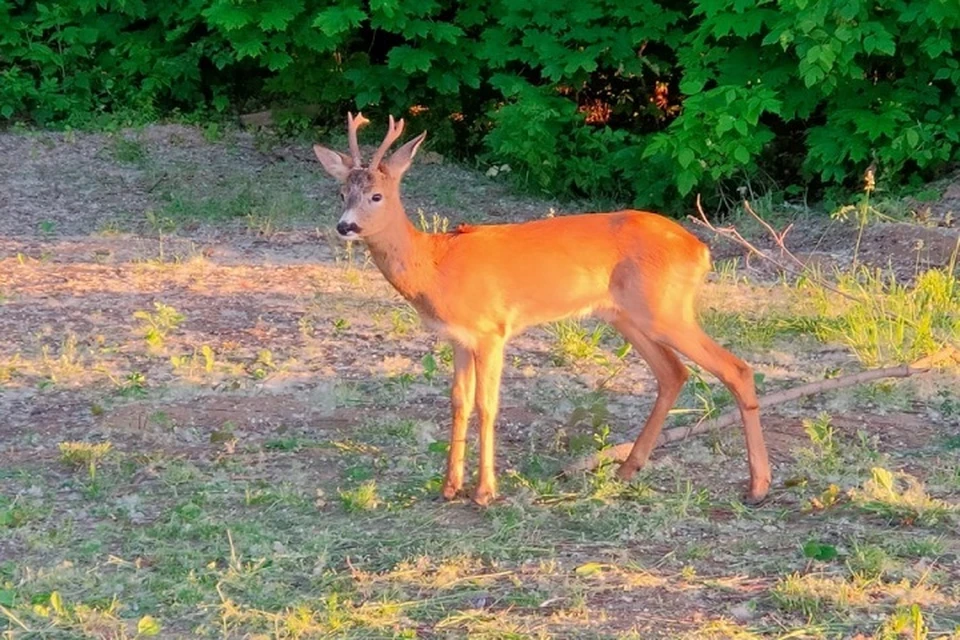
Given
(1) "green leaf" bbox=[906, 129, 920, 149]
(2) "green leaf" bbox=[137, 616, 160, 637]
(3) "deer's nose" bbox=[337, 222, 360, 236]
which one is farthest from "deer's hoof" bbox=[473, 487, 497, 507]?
(1) "green leaf" bbox=[906, 129, 920, 149]

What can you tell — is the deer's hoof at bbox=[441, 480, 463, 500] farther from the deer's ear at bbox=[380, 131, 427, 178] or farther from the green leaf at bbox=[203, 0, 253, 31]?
the green leaf at bbox=[203, 0, 253, 31]

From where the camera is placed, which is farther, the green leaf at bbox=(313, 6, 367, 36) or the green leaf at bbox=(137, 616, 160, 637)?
the green leaf at bbox=(313, 6, 367, 36)

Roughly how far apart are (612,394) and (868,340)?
1292mm

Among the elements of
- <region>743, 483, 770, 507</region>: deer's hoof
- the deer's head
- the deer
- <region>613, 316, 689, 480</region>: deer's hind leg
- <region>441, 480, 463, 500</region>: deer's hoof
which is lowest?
<region>441, 480, 463, 500</region>: deer's hoof

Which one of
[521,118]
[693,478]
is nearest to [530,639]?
[693,478]

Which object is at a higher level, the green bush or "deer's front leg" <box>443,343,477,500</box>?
the green bush

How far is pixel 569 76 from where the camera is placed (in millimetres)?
10906

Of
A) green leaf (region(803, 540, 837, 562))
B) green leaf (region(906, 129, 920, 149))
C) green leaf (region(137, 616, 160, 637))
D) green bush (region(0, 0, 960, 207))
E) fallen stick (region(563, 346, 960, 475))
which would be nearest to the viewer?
green leaf (region(137, 616, 160, 637))

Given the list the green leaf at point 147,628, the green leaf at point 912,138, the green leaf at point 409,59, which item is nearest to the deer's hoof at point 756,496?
the green leaf at point 147,628

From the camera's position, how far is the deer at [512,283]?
16.9 feet

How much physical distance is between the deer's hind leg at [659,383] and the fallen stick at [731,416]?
6cm

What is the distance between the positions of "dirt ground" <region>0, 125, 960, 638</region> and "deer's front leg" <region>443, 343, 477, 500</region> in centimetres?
12

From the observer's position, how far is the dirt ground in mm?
4191

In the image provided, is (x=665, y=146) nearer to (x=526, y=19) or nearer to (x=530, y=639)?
(x=526, y=19)
